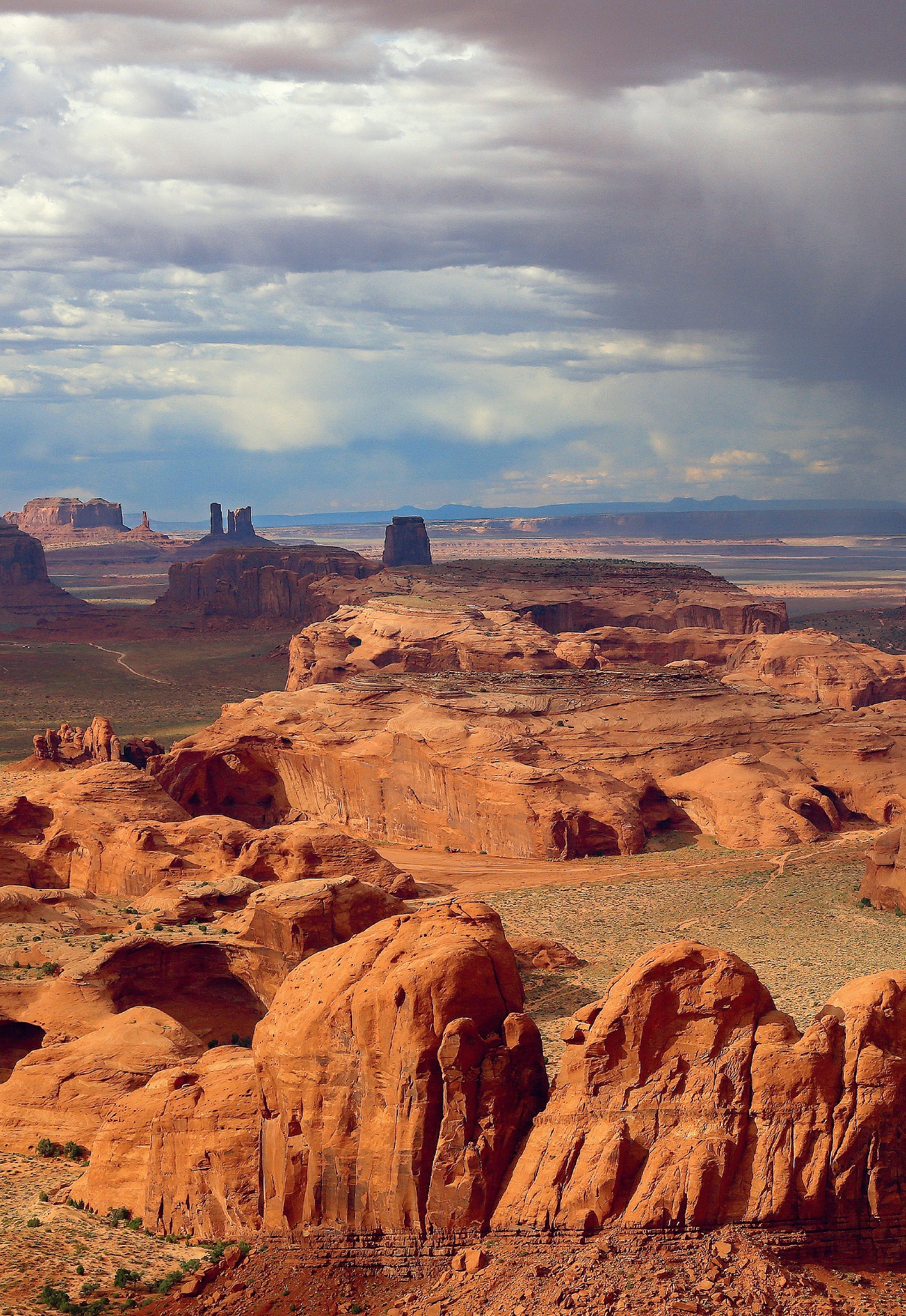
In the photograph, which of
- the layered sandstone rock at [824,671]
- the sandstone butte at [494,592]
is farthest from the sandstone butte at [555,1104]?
the sandstone butte at [494,592]

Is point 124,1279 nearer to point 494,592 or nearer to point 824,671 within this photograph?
point 824,671

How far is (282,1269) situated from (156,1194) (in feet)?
13.5

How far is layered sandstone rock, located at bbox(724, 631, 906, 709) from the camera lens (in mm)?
88875

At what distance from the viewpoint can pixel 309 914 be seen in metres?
37.3

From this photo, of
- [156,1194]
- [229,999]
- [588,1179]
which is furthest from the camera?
[229,999]

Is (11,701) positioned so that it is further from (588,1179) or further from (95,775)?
(588,1179)

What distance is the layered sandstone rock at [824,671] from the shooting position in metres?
88.9

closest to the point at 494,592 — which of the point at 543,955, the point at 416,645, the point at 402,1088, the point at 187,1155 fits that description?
the point at 416,645

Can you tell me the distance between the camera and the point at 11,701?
115m

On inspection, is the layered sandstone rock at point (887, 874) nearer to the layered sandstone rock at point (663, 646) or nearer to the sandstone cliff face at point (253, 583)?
the layered sandstone rock at point (663, 646)

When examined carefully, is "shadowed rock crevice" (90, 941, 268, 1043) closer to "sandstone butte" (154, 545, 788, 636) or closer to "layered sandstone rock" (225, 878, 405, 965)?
"layered sandstone rock" (225, 878, 405, 965)

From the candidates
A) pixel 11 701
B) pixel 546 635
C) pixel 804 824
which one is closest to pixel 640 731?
pixel 804 824

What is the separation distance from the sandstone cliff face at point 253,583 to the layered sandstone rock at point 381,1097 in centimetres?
13738

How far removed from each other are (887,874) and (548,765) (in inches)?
823
